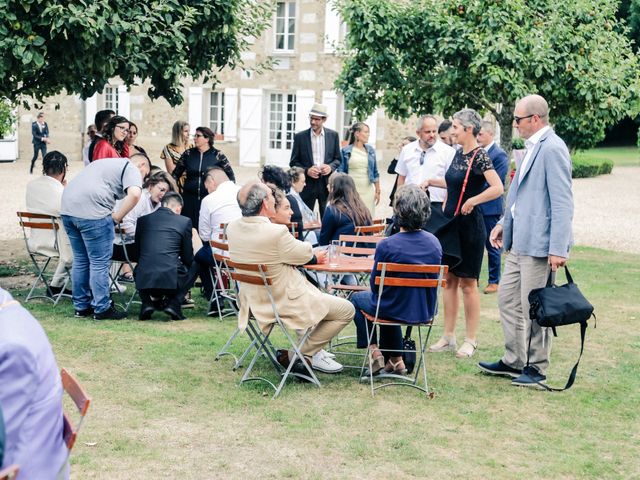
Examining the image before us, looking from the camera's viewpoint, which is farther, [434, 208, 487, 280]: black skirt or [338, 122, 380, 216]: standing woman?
[338, 122, 380, 216]: standing woman

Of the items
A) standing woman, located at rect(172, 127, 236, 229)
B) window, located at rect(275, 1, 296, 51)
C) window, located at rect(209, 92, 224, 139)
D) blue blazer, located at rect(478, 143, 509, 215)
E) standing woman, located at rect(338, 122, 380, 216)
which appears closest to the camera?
blue blazer, located at rect(478, 143, 509, 215)

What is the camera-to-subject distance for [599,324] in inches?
341

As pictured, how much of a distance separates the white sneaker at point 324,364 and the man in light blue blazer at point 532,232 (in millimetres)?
1039

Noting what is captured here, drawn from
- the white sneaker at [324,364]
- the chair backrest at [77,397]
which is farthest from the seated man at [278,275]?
the chair backrest at [77,397]

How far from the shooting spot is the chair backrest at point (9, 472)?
8.04 ft

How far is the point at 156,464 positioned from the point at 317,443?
881 millimetres

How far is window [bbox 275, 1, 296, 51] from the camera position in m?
30.0

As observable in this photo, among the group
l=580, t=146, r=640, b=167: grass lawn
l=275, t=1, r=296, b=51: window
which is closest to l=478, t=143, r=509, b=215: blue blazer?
l=275, t=1, r=296, b=51: window

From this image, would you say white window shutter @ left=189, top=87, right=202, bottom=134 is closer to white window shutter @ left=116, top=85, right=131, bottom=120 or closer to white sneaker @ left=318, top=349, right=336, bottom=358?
white window shutter @ left=116, top=85, right=131, bottom=120

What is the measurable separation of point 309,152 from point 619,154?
34.7 meters

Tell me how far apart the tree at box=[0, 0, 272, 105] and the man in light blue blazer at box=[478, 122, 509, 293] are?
278 centimetres

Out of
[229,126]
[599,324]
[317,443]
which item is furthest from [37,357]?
[229,126]

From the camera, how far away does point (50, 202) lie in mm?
8609

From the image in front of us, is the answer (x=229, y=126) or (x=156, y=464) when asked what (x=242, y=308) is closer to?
(x=156, y=464)
